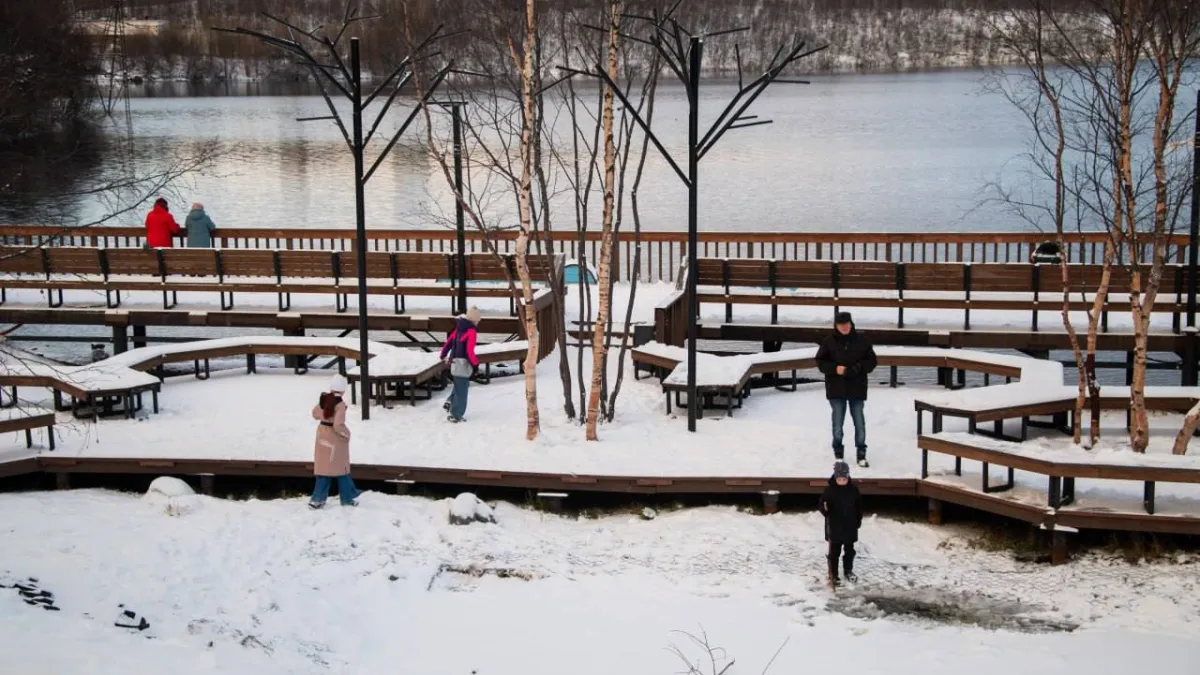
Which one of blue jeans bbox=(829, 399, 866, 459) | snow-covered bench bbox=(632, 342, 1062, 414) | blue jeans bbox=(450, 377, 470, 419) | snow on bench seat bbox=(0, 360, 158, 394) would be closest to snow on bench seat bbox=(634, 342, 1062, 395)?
snow-covered bench bbox=(632, 342, 1062, 414)

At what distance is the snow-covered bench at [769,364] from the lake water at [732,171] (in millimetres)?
5884

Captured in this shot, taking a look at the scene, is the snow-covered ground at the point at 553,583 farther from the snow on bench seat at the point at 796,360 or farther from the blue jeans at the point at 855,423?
the snow on bench seat at the point at 796,360

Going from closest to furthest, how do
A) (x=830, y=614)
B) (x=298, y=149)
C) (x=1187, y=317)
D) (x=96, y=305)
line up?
(x=830, y=614), (x=1187, y=317), (x=96, y=305), (x=298, y=149)

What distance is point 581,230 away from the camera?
53.1 feet

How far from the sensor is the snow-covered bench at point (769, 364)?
15406 millimetres

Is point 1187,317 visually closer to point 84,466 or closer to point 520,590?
point 520,590

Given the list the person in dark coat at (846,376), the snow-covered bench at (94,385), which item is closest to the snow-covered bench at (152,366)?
the snow-covered bench at (94,385)

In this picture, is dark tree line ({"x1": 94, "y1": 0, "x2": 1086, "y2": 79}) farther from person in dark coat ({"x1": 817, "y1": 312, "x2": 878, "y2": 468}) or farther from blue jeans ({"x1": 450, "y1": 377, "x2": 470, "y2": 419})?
person in dark coat ({"x1": 817, "y1": 312, "x2": 878, "y2": 468})

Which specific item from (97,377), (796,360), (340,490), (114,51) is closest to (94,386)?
(97,377)

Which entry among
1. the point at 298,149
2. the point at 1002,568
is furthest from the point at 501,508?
the point at 298,149

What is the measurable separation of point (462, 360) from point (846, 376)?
422 cm

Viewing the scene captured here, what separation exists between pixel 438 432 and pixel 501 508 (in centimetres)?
188

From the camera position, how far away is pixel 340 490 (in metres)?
13.2

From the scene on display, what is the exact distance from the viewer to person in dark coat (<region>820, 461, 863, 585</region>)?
11.2m
